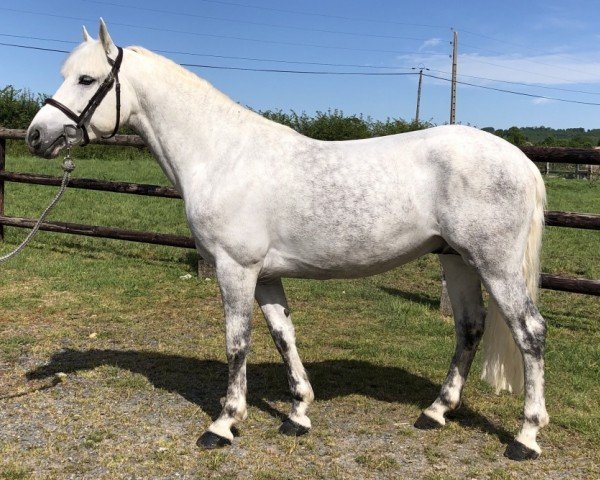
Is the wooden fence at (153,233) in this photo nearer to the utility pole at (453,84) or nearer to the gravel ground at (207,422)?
the gravel ground at (207,422)

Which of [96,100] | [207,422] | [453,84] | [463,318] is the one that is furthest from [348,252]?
[453,84]

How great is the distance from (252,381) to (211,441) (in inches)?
42.4

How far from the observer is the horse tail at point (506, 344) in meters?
3.47

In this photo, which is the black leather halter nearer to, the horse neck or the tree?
the horse neck

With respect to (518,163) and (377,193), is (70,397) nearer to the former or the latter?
(377,193)

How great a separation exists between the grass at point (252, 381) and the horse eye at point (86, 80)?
207 cm

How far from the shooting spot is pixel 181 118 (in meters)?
Answer: 3.62

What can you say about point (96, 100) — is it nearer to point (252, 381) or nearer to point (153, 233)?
point (252, 381)

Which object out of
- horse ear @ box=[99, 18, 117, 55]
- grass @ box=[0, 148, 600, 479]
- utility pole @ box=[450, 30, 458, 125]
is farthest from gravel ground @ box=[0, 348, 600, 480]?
utility pole @ box=[450, 30, 458, 125]

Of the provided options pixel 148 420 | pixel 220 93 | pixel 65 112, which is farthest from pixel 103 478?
pixel 220 93

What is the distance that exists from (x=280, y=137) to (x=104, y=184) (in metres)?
5.31

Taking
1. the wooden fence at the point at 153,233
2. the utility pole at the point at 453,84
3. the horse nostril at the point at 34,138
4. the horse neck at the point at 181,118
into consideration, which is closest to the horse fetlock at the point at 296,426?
the horse neck at the point at 181,118

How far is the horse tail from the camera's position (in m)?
3.47

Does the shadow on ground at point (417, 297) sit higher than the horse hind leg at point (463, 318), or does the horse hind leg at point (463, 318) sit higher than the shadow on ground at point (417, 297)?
the horse hind leg at point (463, 318)
